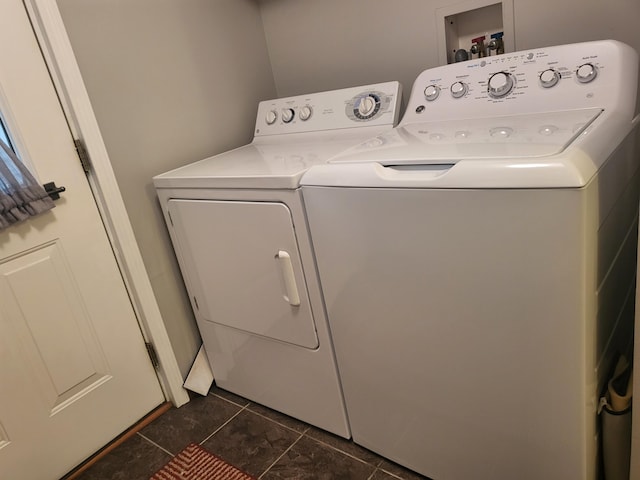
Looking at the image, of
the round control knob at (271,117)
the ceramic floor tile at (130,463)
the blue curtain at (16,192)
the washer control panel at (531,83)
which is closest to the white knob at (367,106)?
the washer control panel at (531,83)

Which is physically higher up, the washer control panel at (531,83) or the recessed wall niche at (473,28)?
the recessed wall niche at (473,28)

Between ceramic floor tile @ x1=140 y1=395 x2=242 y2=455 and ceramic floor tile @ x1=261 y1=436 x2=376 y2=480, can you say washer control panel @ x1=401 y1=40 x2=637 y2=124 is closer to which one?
ceramic floor tile @ x1=261 y1=436 x2=376 y2=480

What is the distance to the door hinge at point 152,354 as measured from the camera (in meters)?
1.78

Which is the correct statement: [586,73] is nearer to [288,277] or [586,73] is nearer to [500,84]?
[500,84]

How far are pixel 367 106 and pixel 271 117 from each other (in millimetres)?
451

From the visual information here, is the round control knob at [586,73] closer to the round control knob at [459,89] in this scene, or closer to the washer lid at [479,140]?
the washer lid at [479,140]

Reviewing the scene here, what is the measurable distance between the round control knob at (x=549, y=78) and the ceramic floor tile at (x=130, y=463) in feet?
5.49

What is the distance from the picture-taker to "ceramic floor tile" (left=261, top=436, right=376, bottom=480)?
4.75 feet

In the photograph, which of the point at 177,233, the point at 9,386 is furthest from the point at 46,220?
the point at 9,386

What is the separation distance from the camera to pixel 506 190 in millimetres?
897

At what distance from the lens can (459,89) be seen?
142 centimetres

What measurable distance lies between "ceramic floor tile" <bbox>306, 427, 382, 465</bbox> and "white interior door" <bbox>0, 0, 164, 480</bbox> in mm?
725

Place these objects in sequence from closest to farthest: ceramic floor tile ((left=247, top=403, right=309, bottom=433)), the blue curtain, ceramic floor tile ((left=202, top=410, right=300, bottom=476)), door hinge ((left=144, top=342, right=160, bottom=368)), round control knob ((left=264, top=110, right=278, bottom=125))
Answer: the blue curtain < ceramic floor tile ((left=202, top=410, right=300, bottom=476)) < ceramic floor tile ((left=247, top=403, right=309, bottom=433)) < door hinge ((left=144, top=342, right=160, bottom=368)) < round control knob ((left=264, top=110, right=278, bottom=125))

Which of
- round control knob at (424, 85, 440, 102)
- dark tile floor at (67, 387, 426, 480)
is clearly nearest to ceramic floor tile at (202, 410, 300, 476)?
dark tile floor at (67, 387, 426, 480)
